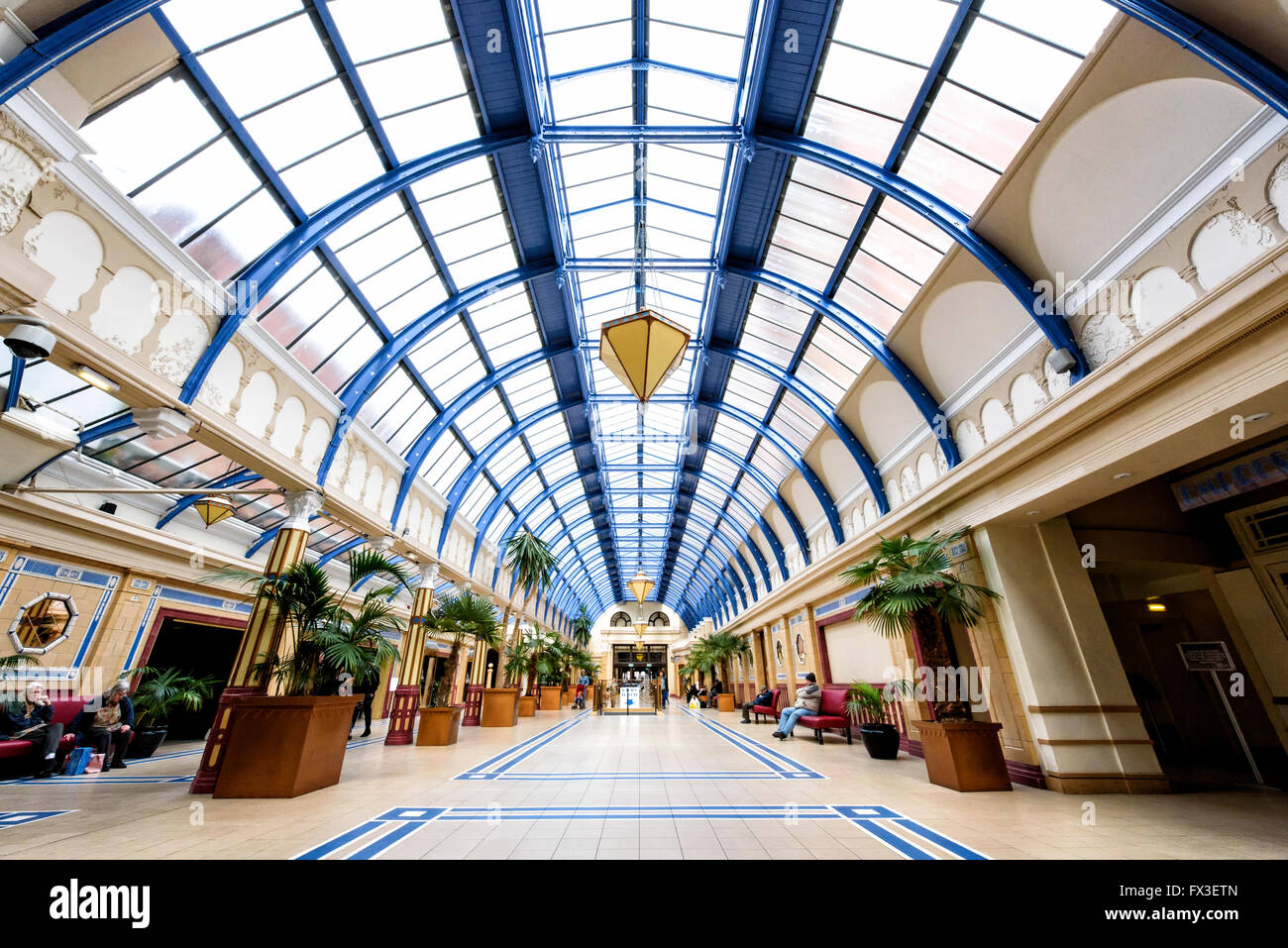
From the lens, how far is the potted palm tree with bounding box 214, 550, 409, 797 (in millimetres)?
5031

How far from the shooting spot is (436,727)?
32.0 ft

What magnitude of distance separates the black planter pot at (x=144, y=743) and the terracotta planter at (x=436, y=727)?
431 cm

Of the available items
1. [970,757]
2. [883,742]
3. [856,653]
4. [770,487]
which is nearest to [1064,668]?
[970,757]

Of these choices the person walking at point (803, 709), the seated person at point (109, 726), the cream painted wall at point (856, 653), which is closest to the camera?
the seated person at point (109, 726)

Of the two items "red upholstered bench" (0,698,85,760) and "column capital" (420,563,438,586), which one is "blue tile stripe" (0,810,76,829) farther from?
"column capital" (420,563,438,586)

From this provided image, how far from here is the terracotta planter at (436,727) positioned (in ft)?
31.9

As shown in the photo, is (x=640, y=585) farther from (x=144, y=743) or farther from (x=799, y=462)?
(x=144, y=743)

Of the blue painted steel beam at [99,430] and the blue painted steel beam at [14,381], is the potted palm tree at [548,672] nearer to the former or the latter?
the blue painted steel beam at [99,430]

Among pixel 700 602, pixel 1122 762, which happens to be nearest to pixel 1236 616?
pixel 1122 762

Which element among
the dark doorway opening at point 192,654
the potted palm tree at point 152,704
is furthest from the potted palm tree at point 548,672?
the potted palm tree at point 152,704

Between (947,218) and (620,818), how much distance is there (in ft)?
Answer: 26.3

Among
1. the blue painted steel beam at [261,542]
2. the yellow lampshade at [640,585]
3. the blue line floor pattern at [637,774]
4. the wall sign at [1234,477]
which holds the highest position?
the yellow lampshade at [640,585]

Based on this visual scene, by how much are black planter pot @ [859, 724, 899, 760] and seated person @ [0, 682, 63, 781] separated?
38.9 ft

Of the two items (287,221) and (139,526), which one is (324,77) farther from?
(139,526)
